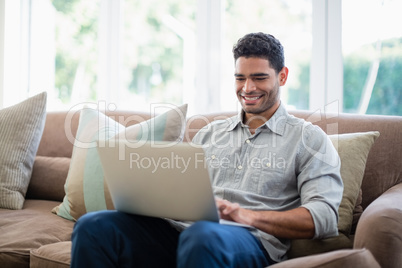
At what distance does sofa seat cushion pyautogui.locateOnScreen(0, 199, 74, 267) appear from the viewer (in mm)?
1664

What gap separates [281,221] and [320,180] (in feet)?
0.66

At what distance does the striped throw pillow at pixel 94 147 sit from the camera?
183cm

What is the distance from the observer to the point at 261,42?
1789mm

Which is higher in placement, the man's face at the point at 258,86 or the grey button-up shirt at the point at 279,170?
the man's face at the point at 258,86

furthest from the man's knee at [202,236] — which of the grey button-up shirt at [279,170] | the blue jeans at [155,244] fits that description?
the grey button-up shirt at [279,170]

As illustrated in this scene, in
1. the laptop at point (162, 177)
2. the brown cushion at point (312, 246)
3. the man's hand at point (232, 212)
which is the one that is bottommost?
the brown cushion at point (312, 246)

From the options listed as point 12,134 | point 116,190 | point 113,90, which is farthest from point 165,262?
point 113,90

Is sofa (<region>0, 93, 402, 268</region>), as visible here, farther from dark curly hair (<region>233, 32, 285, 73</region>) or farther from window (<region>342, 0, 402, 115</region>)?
window (<region>342, 0, 402, 115</region>)

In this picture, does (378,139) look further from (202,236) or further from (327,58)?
(202,236)

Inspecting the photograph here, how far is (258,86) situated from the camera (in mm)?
1788

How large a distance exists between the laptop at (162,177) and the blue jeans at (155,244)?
Answer: 7cm

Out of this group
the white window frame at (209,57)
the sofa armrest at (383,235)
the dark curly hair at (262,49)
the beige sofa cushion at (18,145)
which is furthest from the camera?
the white window frame at (209,57)

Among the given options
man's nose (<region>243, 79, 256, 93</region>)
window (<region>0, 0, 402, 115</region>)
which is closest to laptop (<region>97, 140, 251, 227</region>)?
man's nose (<region>243, 79, 256, 93</region>)

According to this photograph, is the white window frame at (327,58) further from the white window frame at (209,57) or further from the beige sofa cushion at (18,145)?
the beige sofa cushion at (18,145)
